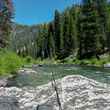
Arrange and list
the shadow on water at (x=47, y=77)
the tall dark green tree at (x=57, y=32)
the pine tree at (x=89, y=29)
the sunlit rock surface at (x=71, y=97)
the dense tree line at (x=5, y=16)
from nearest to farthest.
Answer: the sunlit rock surface at (x=71, y=97) → the shadow on water at (x=47, y=77) → the dense tree line at (x=5, y=16) → the pine tree at (x=89, y=29) → the tall dark green tree at (x=57, y=32)

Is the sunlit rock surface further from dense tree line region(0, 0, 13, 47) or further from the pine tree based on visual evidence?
the pine tree

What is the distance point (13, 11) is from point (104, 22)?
19.6 meters

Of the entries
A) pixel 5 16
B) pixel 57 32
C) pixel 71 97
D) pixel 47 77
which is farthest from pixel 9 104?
pixel 57 32

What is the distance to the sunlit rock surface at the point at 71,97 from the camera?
25.8 ft

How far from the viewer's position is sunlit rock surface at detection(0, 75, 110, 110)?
7859mm

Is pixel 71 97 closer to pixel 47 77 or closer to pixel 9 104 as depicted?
pixel 9 104

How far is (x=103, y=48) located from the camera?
59438mm

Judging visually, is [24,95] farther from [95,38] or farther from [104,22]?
[104,22]

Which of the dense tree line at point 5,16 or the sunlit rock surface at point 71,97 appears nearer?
the sunlit rock surface at point 71,97

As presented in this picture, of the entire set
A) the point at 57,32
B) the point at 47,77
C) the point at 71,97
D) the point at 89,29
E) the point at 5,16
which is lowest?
the point at 47,77

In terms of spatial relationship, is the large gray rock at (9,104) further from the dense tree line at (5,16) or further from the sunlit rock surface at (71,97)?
the dense tree line at (5,16)

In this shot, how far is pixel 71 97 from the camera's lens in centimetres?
826

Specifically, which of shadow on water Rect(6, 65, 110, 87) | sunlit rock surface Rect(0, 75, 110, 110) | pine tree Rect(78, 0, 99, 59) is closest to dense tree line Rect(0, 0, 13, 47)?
pine tree Rect(78, 0, 99, 59)

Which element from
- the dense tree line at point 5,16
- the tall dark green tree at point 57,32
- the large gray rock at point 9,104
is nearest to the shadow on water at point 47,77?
the large gray rock at point 9,104
